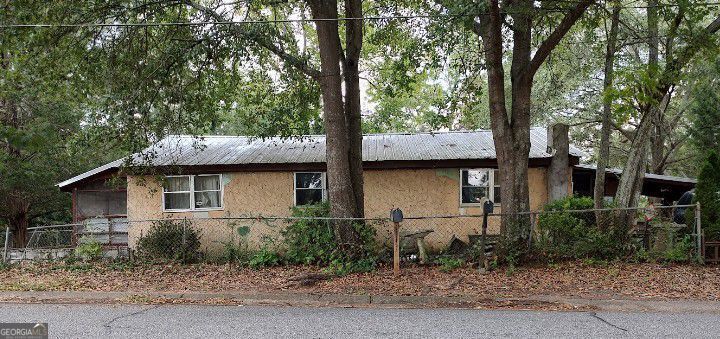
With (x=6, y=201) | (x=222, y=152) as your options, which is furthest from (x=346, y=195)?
(x=6, y=201)

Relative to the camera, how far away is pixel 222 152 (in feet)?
51.6

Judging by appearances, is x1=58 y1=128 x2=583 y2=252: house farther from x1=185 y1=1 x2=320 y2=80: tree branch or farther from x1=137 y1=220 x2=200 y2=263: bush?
x1=185 y1=1 x2=320 y2=80: tree branch

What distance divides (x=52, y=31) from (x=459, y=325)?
9759 mm

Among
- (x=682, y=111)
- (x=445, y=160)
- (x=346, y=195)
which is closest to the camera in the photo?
(x=346, y=195)

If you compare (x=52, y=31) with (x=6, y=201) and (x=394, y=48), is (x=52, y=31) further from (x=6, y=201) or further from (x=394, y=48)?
(x=6, y=201)

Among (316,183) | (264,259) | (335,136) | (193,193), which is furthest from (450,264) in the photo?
(193,193)

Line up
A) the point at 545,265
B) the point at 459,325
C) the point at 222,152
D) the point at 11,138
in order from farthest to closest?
the point at 222,152 → the point at 545,265 → the point at 459,325 → the point at 11,138

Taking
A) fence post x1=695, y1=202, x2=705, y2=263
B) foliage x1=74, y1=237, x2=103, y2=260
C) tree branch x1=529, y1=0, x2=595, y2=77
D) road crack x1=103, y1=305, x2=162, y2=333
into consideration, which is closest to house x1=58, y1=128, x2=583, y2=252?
foliage x1=74, y1=237, x2=103, y2=260

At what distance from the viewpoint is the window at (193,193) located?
49.4 feet

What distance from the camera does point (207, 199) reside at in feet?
49.6

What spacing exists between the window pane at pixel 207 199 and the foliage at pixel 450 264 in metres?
7.13

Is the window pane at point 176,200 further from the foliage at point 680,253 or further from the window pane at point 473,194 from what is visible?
the foliage at point 680,253

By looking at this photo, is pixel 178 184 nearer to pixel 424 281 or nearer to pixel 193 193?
pixel 193 193

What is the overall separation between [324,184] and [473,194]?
13.4ft
